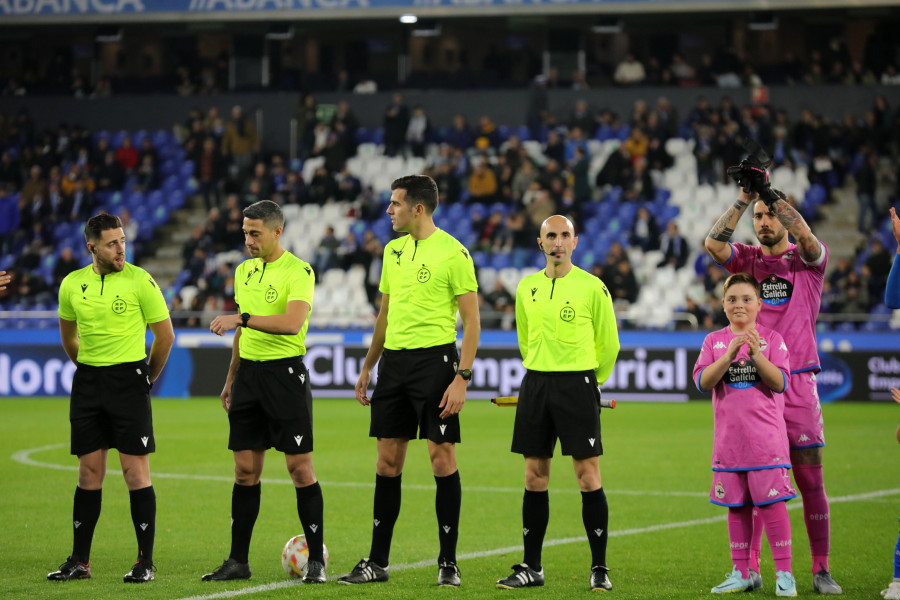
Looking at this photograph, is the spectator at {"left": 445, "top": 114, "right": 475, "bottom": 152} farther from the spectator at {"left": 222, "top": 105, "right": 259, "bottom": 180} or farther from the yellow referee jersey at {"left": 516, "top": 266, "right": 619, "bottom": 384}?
the yellow referee jersey at {"left": 516, "top": 266, "right": 619, "bottom": 384}

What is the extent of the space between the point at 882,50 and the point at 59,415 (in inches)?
807

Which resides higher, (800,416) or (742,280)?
(742,280)

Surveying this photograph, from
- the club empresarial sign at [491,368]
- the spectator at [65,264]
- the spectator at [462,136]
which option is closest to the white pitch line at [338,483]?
the club empresarial sign at [491,368]

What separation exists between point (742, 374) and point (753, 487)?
2.03 feet

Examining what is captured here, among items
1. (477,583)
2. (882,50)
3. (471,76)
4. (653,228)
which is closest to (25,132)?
(471,76)

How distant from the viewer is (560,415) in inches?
279

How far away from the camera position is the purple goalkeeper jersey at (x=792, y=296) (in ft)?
23.4

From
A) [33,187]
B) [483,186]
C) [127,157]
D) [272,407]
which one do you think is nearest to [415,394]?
[272,407]

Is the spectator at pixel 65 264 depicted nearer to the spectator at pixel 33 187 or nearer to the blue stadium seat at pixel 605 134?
the spectator at pixel 33 187

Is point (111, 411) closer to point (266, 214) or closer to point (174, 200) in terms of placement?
point (266, 214)

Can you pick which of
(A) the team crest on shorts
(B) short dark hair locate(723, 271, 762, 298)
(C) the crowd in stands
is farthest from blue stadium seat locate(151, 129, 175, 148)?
(B) short dark hair locate(723, 271, 762, 298)

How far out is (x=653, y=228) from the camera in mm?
24953

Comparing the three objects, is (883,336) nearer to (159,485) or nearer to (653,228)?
(653,228)

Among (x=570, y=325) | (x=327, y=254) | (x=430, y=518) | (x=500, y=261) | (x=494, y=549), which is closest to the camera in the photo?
(x=570, y=325)
